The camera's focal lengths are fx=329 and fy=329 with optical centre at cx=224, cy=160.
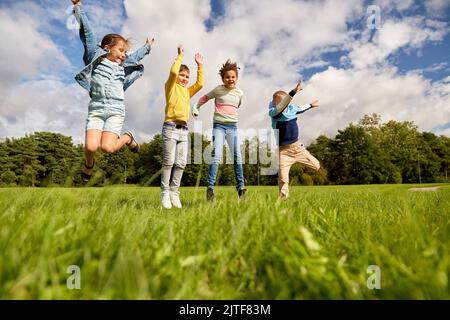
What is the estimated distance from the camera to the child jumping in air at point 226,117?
237 inches

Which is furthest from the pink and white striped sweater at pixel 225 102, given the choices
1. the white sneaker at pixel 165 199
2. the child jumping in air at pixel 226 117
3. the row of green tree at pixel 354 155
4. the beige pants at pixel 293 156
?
the row of green tree at pixel 354 155

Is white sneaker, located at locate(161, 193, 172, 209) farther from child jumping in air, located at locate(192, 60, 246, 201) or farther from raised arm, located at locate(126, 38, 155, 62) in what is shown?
raised arm, located at locate(126, 38, 155, 62)

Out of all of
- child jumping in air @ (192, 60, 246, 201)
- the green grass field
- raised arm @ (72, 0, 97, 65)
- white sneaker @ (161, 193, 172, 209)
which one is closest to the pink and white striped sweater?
child jumping in air @ (192, 60, 246, 201)

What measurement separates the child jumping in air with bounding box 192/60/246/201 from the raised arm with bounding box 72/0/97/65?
2082 mm

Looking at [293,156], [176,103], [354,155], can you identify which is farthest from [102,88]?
[354,155]

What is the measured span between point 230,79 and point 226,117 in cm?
80

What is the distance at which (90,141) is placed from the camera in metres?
5.26

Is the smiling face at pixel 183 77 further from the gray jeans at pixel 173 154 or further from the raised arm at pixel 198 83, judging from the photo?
the gray jeans at pixel 173 154

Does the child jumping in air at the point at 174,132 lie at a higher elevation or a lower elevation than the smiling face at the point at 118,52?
lower

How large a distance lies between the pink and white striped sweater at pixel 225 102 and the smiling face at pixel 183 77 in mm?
538

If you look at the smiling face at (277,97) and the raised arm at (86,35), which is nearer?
the raised arm at (86,35)

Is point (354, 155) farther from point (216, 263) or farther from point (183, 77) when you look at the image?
point (216, 263)

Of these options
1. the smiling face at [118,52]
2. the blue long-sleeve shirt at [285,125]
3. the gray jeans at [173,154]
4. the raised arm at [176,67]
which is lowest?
the gray jeans at [173,154]
